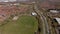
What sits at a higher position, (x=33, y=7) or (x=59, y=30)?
(x=33, y=7)

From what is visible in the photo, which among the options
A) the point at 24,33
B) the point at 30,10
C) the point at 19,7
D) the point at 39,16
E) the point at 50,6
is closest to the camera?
the point at 24,33

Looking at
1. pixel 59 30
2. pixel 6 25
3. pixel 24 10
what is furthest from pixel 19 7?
pixel 59 30

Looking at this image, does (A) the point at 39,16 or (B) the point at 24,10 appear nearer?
(A) the point at 39,16

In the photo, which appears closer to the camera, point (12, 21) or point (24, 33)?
point (24, 33)

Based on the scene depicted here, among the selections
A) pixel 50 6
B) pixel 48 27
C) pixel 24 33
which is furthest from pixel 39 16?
pixel 50 6

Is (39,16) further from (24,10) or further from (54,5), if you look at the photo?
(54,5)

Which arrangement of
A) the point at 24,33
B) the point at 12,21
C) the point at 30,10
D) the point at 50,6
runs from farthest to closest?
1. the point at 50,6
2. the point at 30,10
3. the point at 12,21
4. the point at 24,33

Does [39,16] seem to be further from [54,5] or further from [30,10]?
[54,5]
